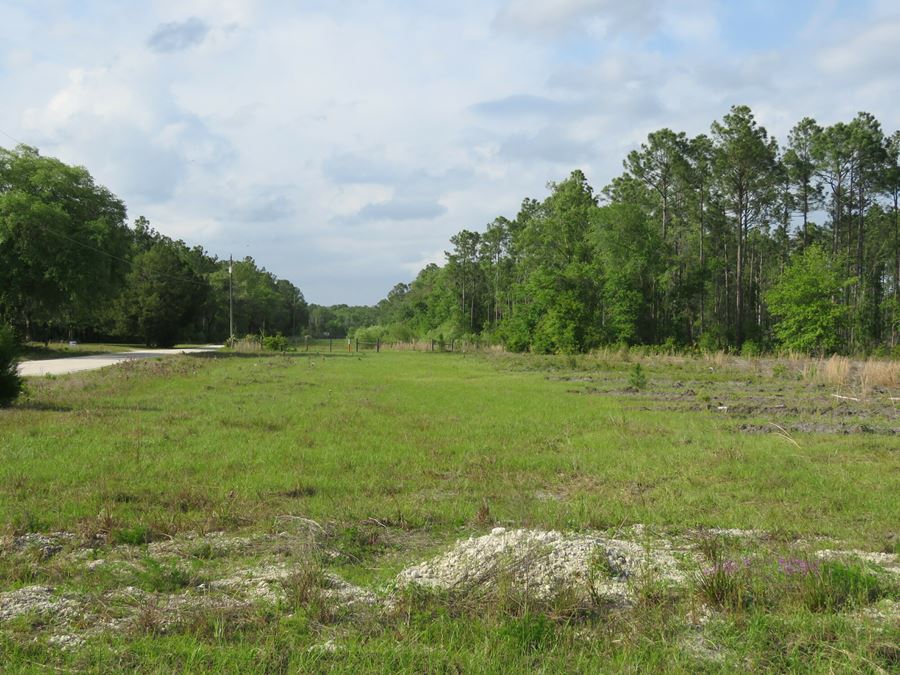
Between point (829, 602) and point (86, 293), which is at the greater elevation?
point (86, 293)

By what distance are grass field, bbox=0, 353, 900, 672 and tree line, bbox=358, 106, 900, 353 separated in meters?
36.4

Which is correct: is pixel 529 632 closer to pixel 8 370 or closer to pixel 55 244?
pixel 8 370

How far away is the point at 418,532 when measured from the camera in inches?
264

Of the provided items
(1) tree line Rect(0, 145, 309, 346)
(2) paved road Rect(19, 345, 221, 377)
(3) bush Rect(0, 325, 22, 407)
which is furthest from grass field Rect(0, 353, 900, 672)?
(1) tree line Rect(0, 145, 309, 346)

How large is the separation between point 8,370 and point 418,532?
12.6 m

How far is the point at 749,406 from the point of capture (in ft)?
57.8

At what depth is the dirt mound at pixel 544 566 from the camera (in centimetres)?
494

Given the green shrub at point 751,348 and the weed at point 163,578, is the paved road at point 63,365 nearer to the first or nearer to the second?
the weed at point 163,578

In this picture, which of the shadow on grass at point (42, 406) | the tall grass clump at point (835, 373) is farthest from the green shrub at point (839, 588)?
the tall grass clump at point (835, 373)

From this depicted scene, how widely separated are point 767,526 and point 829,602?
7.56 ft

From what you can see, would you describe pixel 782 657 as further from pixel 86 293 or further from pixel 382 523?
pixel 86 293

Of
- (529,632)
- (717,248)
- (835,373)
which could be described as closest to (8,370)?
(529,632)

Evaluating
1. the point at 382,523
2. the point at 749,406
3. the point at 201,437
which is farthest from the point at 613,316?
the point at 382,523

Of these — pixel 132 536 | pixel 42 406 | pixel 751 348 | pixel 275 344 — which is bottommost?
pixel 132 536
